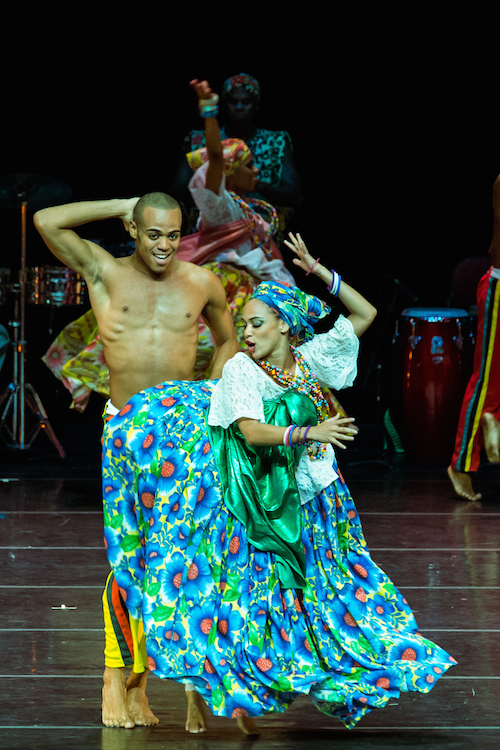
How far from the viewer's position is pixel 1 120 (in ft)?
23.9

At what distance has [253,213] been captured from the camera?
5.32 meters

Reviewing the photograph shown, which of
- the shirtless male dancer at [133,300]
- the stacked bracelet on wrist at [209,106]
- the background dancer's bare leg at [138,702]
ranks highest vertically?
the stacked bracelet on wrist at [209,106]

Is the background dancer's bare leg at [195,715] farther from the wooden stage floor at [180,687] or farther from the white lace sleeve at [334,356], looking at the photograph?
the white lace sleeve at [334,356]

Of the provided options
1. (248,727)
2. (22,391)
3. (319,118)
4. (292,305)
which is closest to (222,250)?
(22,391)

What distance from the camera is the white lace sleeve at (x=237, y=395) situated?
2.37 metres

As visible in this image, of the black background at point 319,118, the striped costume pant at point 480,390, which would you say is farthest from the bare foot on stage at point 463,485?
the black background at point 319,118

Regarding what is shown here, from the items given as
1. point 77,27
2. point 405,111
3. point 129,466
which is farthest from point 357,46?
point 129,466

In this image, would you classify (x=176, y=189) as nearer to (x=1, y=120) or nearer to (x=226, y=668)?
(x=1, y=120)

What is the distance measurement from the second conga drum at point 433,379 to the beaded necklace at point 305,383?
4060 mm

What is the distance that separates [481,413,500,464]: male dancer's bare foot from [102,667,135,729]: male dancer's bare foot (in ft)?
9.67

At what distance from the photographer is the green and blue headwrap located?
251 cm

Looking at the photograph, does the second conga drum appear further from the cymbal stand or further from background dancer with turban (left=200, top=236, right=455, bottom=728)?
background dancer with turban (left=200, top=236, right=455, bottom=728)

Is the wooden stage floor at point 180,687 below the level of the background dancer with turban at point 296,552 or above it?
below

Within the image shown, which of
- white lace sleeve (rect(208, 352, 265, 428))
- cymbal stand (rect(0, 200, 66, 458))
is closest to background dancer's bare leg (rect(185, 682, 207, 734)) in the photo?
white lace sleeve (rect(208, 352, 265, 428))
